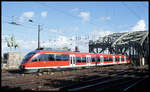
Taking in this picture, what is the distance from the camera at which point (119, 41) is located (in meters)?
76.2

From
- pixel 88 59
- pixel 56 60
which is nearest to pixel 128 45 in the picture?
pixel 88 59

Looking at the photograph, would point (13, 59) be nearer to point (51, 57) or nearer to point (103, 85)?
point (51, 57)

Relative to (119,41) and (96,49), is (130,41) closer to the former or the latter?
(119,41)

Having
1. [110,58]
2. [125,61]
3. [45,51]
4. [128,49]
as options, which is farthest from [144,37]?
[45,51]

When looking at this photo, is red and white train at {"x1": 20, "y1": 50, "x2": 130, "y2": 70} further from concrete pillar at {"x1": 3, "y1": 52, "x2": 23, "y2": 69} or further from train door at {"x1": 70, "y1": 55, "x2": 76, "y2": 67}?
concrete pillar at {"x1": 3, "y1": 52, "x2": 23, "y2": 69}

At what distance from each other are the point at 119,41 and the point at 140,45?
11.6 meters

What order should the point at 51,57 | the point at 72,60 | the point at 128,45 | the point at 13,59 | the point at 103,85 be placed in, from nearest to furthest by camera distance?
1. the point at 103,85
2. the point at 51,57
3. the point at 72,60
4. the point at 13,59
5. the point at 128,45

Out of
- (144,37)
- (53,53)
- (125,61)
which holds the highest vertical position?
(144,37)

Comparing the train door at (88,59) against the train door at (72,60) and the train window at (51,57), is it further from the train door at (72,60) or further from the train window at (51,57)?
the train window at (51,57)

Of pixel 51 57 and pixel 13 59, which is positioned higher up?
pixel 51 57

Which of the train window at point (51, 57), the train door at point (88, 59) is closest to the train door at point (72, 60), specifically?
the train window at point (51, 57)

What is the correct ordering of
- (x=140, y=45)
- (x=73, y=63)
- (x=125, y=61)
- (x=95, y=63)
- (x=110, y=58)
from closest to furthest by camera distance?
(x=73, y=63), (x=95, y=63), (x=110, y=58), (x=125, y=61), (x=140, y=45)

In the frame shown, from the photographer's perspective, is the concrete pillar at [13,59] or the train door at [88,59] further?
the concrete pillar at [13,59]

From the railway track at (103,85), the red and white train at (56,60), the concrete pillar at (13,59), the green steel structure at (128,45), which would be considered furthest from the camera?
the green steel structure at (128,45)
